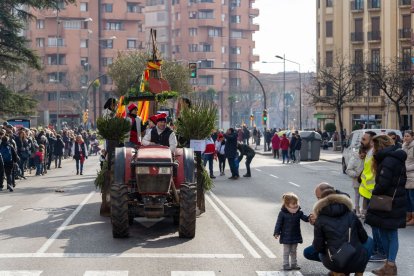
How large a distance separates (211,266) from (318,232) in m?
2.70

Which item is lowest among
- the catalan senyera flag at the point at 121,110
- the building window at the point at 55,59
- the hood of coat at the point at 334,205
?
the hood of coat at the point at 334,205

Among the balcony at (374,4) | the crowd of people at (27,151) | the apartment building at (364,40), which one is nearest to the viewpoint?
the crowd of people at (27,151)

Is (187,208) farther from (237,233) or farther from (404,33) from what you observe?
(404,33)

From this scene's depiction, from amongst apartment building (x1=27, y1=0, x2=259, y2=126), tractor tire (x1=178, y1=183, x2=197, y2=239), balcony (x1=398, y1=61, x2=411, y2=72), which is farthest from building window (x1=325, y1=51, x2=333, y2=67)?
tractor tire (x1=178, y1=183, x2=197, y2=239)

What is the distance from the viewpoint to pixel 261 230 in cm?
1570

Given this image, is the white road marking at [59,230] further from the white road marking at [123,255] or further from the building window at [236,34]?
the building window at [236,34]

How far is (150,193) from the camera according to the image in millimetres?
14312

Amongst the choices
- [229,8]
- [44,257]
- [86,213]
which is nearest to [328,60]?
[229,8]

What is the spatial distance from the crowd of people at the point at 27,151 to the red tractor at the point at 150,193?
1138 cm

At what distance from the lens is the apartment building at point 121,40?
11169cm

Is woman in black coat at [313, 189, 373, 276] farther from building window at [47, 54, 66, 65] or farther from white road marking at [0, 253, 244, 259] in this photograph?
building window at [47, 54, 66, 65]

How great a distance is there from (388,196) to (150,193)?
4.57 metres

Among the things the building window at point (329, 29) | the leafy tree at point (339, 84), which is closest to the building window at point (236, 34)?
the building window at point (329, 29)

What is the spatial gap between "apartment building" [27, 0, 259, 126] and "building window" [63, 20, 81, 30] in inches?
1.0
